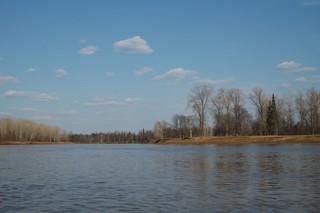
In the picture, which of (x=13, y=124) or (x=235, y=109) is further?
(x=13, y=124)

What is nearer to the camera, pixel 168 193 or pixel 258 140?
pixel 168 193

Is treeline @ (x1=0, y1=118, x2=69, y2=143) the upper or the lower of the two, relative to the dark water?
upper

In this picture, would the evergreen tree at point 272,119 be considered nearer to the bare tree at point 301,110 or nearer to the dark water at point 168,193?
the bare tree at point 301,110

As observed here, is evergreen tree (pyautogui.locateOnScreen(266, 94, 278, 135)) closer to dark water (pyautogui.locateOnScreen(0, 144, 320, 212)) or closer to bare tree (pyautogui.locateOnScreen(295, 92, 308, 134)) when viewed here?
bare tree (pyautogui.locateOnScreen(295, 92, 308, 134))

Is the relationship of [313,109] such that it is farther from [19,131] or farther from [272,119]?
[19,131]

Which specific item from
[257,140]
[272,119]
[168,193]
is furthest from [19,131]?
[168,193]

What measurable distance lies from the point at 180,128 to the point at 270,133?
76297mm

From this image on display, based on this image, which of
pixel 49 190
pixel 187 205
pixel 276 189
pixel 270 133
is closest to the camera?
pixel 187 205

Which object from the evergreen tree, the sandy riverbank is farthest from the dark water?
the evergreen tree

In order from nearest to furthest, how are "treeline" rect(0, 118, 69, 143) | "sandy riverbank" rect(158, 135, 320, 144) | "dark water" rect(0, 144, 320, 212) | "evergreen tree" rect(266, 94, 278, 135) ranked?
"dark water" rect(0, 144, 320, 212) < "sandy riverbank" rect(158, 135, 320, 144) < "evergreen tree" rect(266, 94, 278, 135) < "treeline" rect(0, 118, 69, 143)

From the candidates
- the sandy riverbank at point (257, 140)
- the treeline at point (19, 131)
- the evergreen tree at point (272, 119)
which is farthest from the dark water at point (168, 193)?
the treeline at point (19, 131)

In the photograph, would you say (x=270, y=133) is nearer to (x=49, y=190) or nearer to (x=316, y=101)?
(x=316, y=101)

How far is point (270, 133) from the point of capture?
385 ft

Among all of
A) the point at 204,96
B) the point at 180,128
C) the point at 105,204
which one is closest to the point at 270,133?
the point at 204,96
